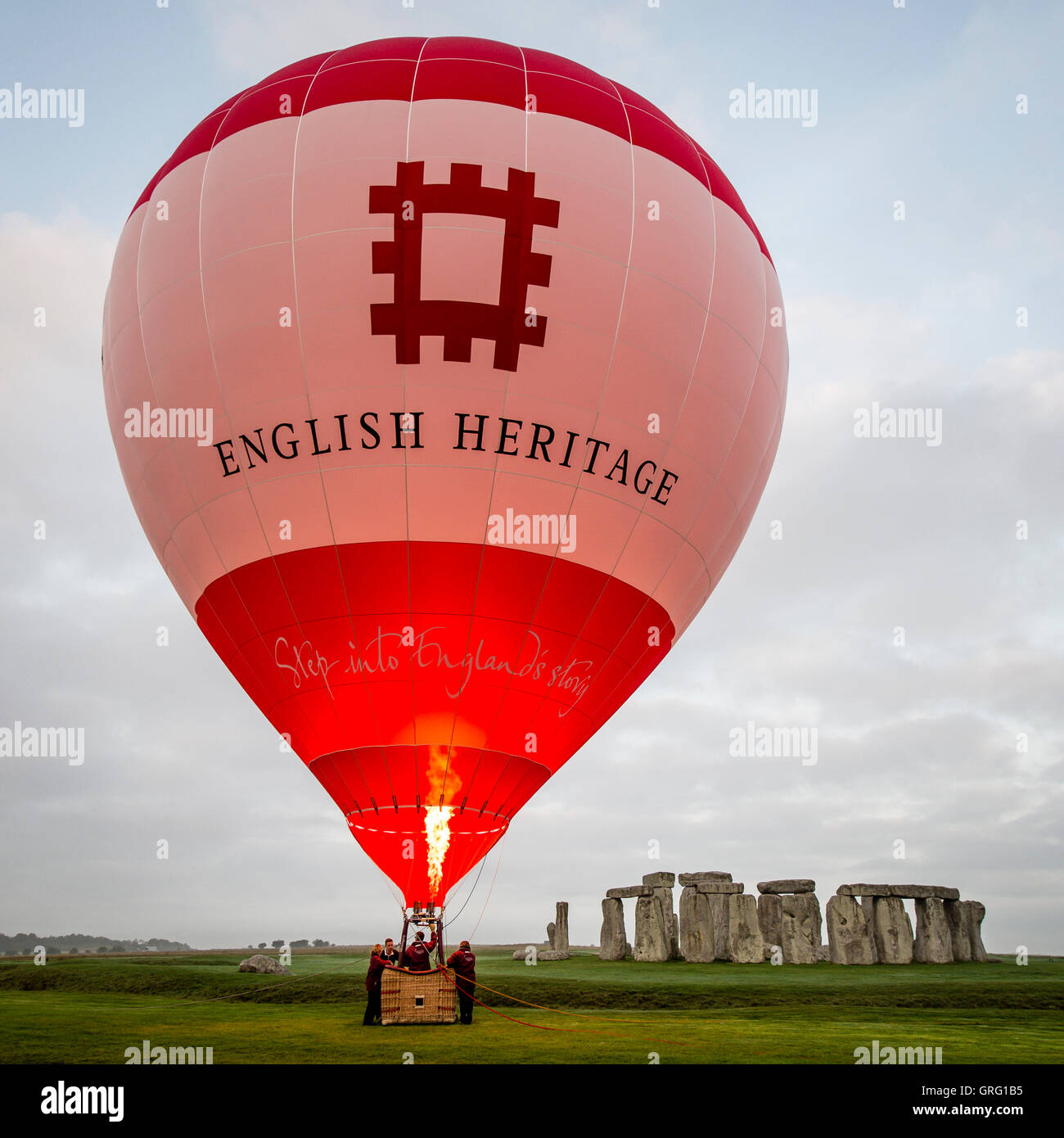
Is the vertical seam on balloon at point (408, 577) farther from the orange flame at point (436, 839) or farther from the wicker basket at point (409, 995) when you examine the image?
the wicker basket at point (409, 995)

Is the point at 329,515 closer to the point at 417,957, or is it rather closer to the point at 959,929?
the point at 417,957

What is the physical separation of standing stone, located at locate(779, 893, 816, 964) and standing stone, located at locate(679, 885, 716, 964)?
1.67 m

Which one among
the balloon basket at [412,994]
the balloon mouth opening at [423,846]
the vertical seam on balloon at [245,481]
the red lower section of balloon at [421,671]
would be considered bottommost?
the balloon basket at [412,994]

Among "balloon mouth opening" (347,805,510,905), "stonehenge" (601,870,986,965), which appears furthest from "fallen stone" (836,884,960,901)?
"balloon mouth opening" (347,805,510,905)

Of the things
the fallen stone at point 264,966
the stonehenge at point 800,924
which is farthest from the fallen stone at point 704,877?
the fallen stone at point 264,966

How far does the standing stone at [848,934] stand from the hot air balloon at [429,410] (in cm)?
1331

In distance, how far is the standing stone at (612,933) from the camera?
26297mm

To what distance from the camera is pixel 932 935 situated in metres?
23.9

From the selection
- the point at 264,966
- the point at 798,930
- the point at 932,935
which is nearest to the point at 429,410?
the point at 264,966
